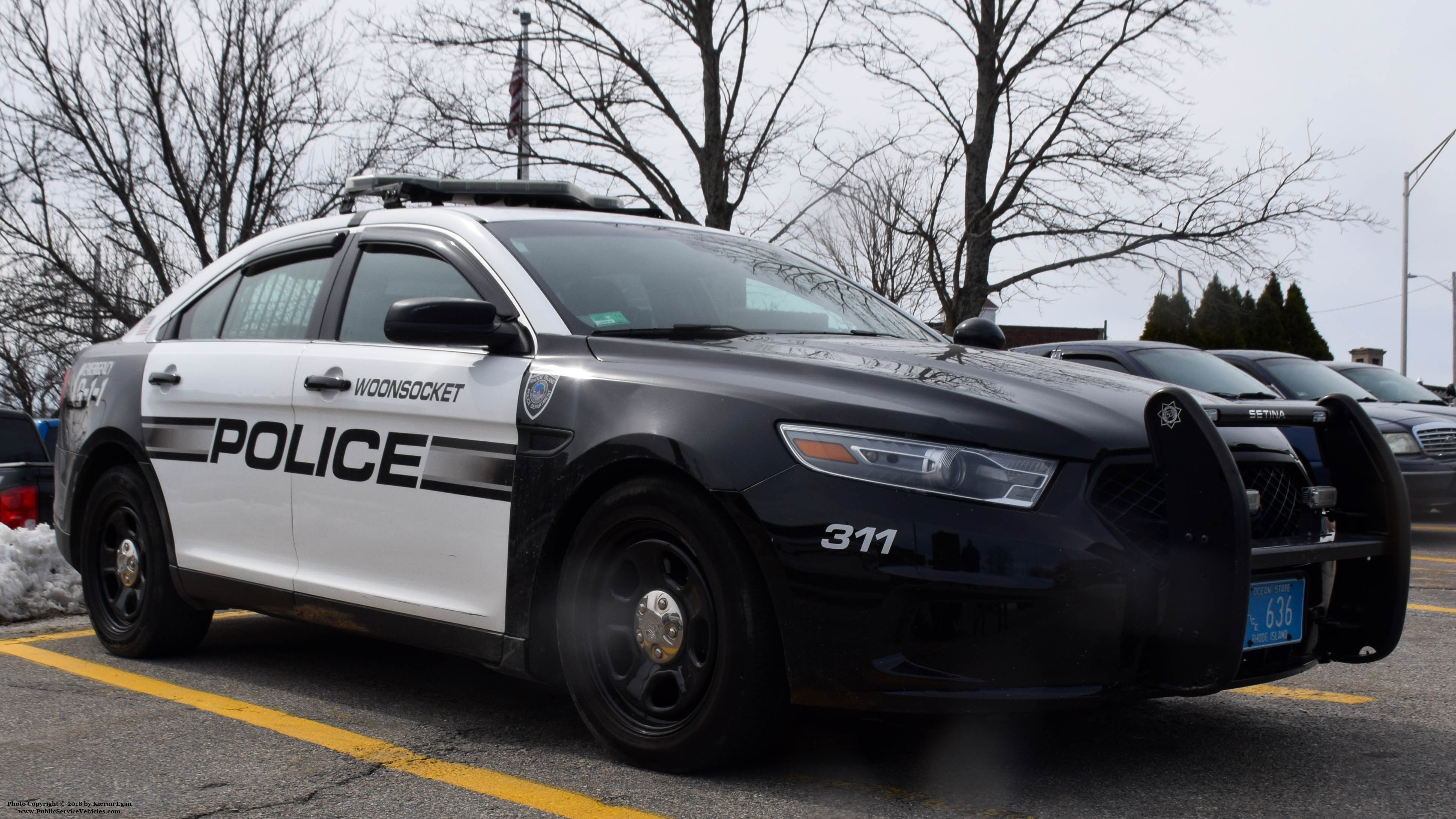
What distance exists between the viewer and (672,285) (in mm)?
4438

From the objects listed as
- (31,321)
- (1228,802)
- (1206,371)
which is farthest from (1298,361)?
(31,321)

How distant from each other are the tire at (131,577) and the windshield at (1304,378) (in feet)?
29.2

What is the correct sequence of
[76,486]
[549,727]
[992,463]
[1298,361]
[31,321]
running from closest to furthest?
[992,463] < [549,727] < [76,486] < [1298,361] < [31,321]

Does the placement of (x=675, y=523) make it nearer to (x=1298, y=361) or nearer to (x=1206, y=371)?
(x=1206, y=371)

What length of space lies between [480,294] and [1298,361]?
9.51 meters

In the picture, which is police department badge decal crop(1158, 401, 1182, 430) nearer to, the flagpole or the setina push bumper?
the setina push bumper

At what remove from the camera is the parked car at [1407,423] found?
11.1 metres

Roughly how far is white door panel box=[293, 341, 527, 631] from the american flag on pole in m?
14.7

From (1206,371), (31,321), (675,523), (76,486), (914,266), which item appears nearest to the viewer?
(675,523)

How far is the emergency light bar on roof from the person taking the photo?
523cm

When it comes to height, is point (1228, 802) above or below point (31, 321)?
below

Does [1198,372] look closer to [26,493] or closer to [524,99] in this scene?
[26,493]

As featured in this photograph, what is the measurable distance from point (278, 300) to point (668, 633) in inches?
94.7

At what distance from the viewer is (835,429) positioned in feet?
10.9
